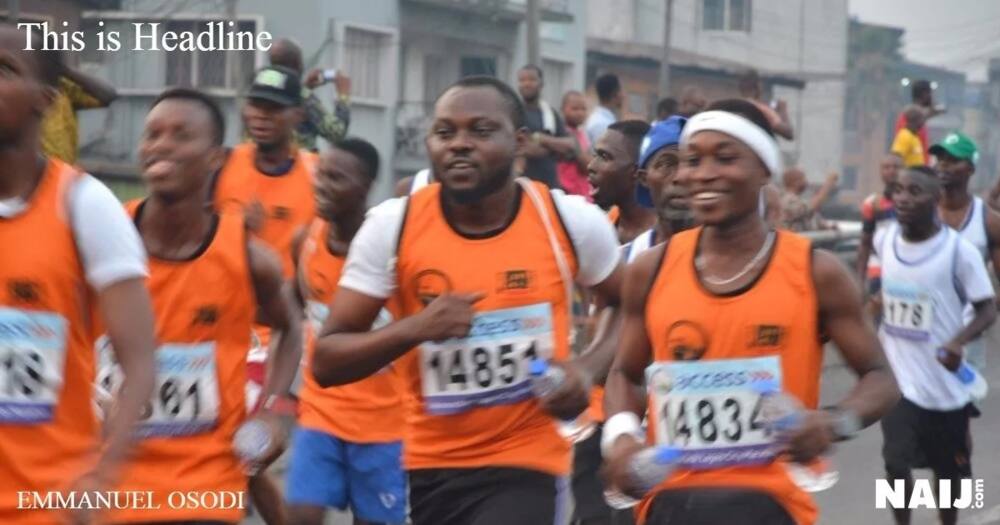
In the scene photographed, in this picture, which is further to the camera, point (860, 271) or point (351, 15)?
point (351, 15)

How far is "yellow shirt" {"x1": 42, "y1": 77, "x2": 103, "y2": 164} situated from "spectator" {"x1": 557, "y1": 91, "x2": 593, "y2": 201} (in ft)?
15.6

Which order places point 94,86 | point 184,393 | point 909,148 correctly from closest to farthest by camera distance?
point 184,393
point 94,86
point 909,148

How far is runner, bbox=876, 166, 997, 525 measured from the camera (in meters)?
10.5

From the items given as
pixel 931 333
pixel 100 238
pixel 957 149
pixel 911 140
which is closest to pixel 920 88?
pixel 911 140

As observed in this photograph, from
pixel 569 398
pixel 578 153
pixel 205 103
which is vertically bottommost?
pixel 569 398

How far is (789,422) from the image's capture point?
16.8 feet

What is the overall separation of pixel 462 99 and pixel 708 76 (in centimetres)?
4690

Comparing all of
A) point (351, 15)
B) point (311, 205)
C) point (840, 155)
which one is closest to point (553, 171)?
point (311, 205)

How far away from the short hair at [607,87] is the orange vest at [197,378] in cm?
1075

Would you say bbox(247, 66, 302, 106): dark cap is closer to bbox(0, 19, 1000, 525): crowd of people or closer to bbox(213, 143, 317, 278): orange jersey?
bbox(213, 143, 317, 278): orange jersey

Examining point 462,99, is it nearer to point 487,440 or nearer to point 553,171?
point 487,440

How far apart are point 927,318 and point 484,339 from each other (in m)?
5.24

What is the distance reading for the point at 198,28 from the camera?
32.5 m

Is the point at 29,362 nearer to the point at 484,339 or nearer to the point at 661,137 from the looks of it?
the point at 484,339
